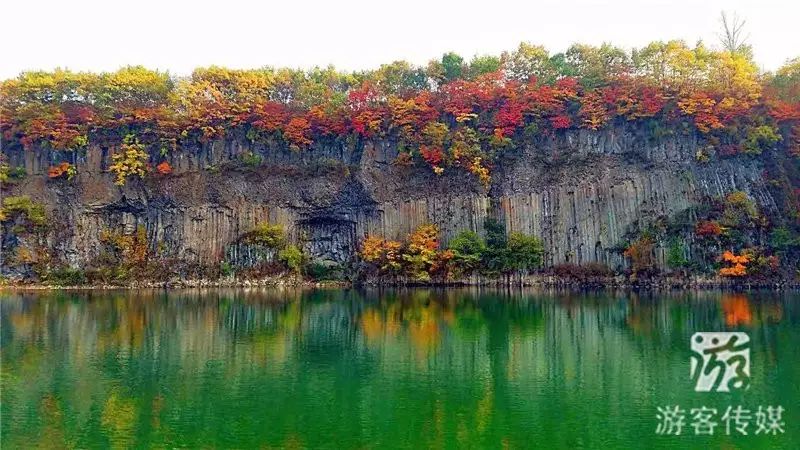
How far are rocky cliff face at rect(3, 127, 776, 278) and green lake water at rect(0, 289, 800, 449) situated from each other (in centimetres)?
1692

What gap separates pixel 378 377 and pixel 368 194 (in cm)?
3695

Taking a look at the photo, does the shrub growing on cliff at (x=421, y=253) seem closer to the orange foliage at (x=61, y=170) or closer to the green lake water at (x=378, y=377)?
the green lake water at (x=378, y=377)

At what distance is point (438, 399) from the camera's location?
1593cm

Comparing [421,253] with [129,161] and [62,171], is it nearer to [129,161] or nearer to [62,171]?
[129,161]

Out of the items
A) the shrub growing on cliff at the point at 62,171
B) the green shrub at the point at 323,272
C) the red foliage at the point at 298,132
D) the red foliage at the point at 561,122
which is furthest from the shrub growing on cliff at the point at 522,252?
the shrub growing on cliff at the point at 62,171

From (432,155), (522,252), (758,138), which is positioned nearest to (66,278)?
(432,155)

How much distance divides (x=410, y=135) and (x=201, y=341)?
1264 inches

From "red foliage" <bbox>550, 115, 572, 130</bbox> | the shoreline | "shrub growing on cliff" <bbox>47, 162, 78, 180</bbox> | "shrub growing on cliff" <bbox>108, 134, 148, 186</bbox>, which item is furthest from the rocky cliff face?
the shoreline

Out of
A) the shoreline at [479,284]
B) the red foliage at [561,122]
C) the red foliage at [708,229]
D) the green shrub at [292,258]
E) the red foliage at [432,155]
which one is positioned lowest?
the shoreline at [479,284]

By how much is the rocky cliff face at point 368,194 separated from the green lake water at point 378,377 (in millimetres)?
16917

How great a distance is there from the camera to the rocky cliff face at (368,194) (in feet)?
163

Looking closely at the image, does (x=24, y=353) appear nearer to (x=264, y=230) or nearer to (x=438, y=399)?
(x=438, y=399)

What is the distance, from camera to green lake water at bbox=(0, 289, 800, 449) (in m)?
13.3

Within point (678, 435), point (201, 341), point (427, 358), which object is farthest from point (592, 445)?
point (201, 341)
